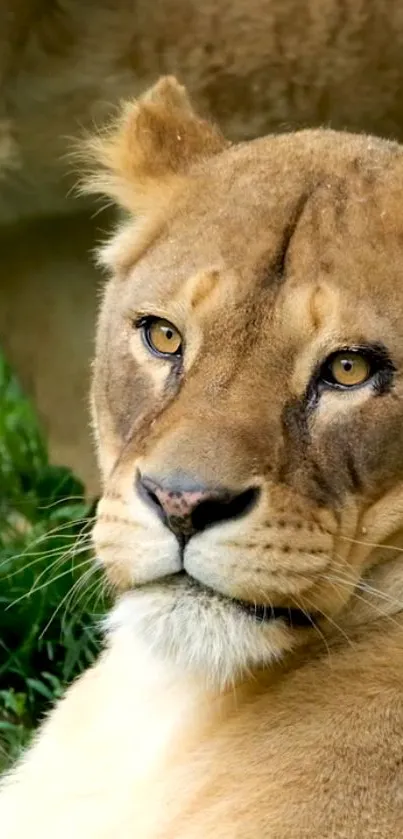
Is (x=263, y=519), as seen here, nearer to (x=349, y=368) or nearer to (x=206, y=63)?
(x=349, y=368)

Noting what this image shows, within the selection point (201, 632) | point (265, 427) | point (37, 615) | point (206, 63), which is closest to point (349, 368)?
point (265, 427)

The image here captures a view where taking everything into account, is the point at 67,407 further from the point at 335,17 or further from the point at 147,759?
the point at 147,759

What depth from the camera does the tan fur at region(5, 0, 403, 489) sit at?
312 centimetres

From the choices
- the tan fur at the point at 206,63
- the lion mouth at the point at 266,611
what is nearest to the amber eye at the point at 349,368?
the lion mouth at the point at 266,611

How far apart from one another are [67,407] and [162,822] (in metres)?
2.91

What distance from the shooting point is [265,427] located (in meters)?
1.50

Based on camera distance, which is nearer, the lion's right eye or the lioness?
the lioness

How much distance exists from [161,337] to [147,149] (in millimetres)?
436

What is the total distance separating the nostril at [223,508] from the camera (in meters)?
1.41

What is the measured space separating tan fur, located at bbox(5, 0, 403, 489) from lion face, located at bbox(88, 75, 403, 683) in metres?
1.43

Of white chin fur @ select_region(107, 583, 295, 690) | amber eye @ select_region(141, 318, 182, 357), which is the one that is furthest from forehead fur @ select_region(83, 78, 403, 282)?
white chin fur @ select_region(107, 583, 295, 690)

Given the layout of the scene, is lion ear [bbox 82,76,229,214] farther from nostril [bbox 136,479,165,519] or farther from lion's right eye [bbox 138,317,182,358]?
nostril [bbox 136,479,165,519]

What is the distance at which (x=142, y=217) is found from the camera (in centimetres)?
197

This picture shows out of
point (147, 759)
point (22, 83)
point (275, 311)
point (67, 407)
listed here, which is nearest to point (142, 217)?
point (275, 311)
